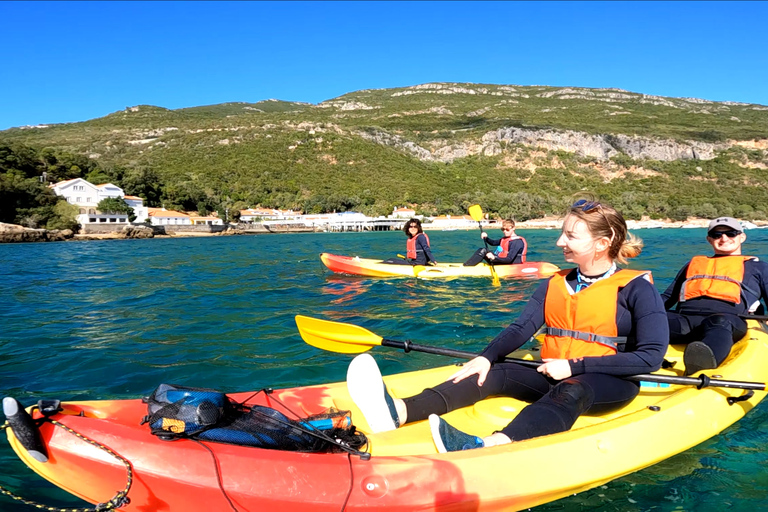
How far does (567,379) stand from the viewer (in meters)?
3.02

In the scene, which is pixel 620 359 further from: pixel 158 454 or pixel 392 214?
pixel 392 214

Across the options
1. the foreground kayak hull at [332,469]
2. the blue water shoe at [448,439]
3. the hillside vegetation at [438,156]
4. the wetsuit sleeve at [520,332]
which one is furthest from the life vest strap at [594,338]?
the hillside vegetation at [438,156]

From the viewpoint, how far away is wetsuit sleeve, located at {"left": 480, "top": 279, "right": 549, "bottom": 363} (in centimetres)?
313

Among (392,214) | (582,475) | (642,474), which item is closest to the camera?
(582,475)

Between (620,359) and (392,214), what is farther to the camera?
(392,214)

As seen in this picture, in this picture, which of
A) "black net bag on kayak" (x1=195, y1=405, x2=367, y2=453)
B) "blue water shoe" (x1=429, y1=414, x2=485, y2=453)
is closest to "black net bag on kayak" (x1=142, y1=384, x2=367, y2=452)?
"black net bag on kayak" (x1=195, y1=405, x2=367, y2=453)

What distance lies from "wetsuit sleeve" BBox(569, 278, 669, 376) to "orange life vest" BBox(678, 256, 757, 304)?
7.90 feet

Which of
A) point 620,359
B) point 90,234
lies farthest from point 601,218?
point 90,234

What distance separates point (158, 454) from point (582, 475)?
2.10 m

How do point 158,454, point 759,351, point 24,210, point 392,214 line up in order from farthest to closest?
1. point 392,214
2. point 24,210
3. point 759,351
4. point 158,454

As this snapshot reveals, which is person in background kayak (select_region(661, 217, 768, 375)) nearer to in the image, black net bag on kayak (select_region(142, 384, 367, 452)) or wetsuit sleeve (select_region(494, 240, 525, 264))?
black net bag on kayak (select_region(142, 384, 367, 452))

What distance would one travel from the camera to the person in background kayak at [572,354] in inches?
110

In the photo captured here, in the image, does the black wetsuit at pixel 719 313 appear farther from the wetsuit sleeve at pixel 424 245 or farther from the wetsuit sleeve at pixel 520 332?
the wetsuit sleeve at pixel 424 245

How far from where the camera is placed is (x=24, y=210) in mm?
42344
